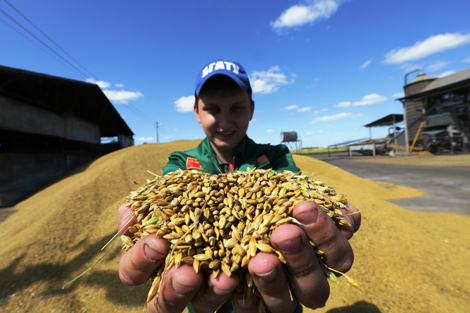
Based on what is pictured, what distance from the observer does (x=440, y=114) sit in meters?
25.3

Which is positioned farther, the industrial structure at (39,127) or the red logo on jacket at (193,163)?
the industrial structure at (39,127)

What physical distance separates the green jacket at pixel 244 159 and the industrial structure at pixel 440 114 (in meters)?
31.6

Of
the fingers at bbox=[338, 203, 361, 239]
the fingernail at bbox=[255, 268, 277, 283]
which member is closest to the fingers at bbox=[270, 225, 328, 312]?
the fingernail at bbox=[255, 268, 277, 283]

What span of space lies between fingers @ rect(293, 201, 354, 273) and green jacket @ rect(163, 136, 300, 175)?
86 cm

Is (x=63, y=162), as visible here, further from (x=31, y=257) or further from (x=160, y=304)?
(x=160, y=304)

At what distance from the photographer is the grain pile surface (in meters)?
3.24

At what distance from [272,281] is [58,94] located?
58.8 feet

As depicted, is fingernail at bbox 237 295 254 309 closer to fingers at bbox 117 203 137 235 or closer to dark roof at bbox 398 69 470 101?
fingers at bbox 117 203 137 235

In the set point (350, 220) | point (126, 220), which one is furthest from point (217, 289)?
point (350, 220)

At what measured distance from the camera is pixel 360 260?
13.2 ft

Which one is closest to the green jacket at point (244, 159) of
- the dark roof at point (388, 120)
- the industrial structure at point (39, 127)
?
the industrial structure at point (39, 127)

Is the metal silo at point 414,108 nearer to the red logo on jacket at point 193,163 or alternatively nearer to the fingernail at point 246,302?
the red logo on jacket at point 193,163

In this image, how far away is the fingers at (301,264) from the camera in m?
1.07

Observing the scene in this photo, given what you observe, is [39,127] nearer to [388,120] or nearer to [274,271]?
[274,271]
